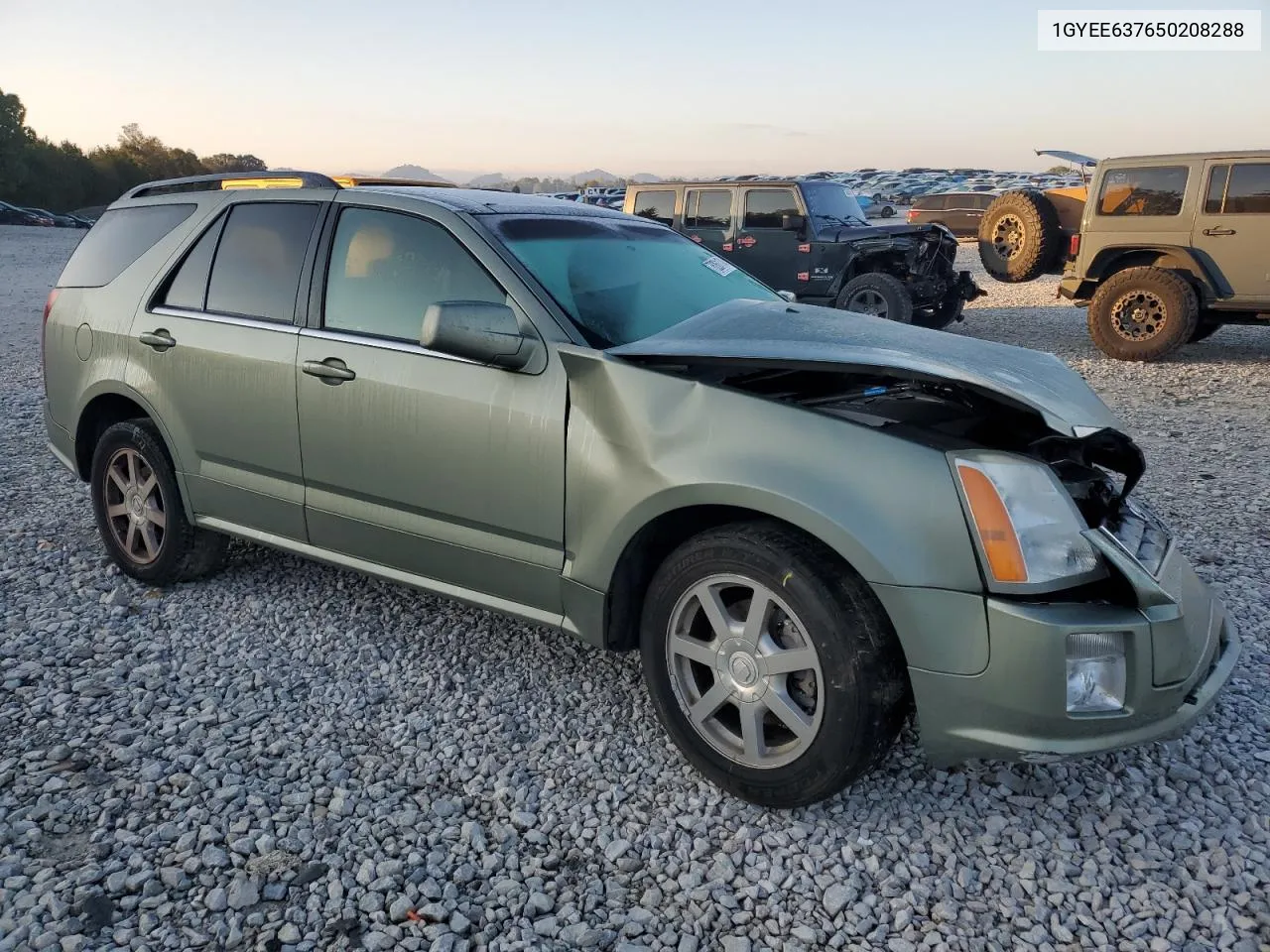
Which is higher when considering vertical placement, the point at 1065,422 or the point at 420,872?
the point at 1065,422

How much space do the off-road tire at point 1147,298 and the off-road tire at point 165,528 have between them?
931 cm

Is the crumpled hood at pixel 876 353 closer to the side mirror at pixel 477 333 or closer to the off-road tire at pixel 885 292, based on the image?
the side mirror at pixel 477 333

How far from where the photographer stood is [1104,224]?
10102 mm

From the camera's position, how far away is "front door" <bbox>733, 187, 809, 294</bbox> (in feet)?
37.2

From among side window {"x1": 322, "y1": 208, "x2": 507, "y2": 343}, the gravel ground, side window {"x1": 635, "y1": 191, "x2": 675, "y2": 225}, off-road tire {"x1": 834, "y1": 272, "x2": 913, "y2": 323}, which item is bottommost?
the gravel ground

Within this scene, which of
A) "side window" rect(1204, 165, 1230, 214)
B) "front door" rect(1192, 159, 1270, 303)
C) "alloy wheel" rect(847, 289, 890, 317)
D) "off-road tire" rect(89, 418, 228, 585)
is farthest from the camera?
"alloy wheel" rect(847, 289, 890, 317)

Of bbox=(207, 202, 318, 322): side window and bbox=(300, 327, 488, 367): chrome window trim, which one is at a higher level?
bbox=(207, 202, 318, 322): side window

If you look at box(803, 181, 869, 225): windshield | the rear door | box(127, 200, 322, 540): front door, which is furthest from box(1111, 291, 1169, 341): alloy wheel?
box(127, 200, 322, 540): front door

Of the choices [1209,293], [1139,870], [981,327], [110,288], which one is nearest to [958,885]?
[1139,870]

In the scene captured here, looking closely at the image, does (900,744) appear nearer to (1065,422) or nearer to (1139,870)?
(1139,870)

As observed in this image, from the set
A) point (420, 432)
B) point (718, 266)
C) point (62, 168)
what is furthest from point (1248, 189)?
point (62, 168)

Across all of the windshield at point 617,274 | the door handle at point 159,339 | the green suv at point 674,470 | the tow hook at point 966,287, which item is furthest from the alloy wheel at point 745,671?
the tow hook at point 966,287

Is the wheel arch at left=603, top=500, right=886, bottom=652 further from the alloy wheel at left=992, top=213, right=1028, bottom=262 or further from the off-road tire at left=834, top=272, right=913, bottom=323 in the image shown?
the alloy wheel at left=992, top=213, right=1028, bottom=262

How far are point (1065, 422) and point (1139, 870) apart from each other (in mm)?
1206
